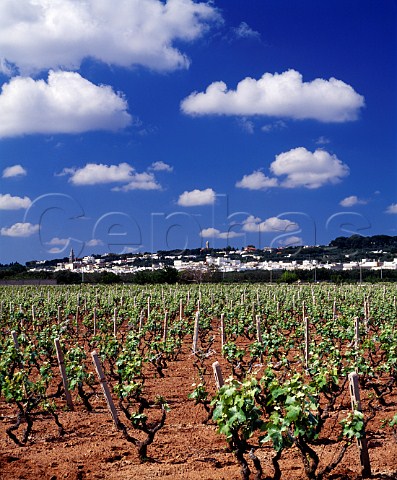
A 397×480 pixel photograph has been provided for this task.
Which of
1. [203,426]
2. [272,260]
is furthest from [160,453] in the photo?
[272,260]

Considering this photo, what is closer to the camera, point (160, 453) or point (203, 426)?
point (160, 453)

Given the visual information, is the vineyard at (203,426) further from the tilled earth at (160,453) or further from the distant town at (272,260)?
the distant town at (272,260)

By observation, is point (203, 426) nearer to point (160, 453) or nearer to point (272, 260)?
point (160, 453)

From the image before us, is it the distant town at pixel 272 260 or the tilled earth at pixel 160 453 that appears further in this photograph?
the distant town at pixel 272 260

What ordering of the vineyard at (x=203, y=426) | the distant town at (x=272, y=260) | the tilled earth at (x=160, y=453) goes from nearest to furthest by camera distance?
the vineyard at (x=203, y=426)
the tilled earth at (x=160, y=453)
the distant town at (x=272, y=260)

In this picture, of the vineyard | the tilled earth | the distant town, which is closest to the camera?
the vineyard

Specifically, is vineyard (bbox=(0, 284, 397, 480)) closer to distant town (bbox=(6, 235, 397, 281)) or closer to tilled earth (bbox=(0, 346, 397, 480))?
tilled earth (bbox=(0, 346, 397, 480))

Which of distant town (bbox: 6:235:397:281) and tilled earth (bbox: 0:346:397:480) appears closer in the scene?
tilled earth (bbox: 0:346:397:480)

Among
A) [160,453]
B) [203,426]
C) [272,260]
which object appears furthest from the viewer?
[272,260]

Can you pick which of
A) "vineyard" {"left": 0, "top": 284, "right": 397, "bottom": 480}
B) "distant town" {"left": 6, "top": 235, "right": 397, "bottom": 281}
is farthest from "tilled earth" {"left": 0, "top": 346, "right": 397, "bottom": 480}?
"distant town" {"left": 6, "top": 235, "right": 397, "bottom": 281}

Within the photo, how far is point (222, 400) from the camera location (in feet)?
16.7

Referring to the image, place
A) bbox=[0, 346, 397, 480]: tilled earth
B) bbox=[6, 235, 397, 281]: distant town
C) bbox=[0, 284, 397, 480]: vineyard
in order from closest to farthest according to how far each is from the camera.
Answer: bbox=[0, 284, 397, 480]: vineyard < bbox=[0, 346, 397, 480]: tilled earth < bbox=[6, 235, 397, 281]: distant town

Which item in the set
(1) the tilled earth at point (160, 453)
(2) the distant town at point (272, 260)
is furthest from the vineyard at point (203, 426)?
(2) the distant town at point (272, 260)

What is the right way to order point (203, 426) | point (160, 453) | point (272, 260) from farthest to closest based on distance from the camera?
1. point (272, 260)
2. point (203, 426)
3. point (160, 453)
